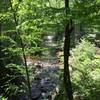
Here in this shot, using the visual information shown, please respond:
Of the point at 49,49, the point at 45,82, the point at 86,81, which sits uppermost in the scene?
the point at 49,49

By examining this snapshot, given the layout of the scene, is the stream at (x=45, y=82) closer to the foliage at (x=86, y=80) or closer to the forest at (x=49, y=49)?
the forest at (x=49, y=49)

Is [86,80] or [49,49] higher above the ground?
[49,49]

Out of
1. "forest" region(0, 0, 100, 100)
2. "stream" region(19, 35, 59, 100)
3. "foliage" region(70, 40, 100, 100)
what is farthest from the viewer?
"stream" region(19, 35, 59, 100)

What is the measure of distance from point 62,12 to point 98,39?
27.5 meters

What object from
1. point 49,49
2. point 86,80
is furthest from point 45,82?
point 86,80

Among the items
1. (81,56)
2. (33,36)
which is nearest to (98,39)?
(81,56)

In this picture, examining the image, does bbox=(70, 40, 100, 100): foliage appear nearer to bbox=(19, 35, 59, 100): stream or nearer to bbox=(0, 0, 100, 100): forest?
bbox=(0, 0, 100, 100): forest

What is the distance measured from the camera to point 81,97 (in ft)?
44.2

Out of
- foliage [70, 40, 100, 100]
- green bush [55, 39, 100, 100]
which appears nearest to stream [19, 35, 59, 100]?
green bush [55, 39, 100, 100]

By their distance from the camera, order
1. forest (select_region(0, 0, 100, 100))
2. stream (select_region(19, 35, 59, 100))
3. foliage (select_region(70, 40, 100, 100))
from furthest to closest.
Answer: stream (select_region(19, 35, 59, 100))
foliage (select_region(70, 40, 100, 100))
forest (select_region(0, 0, 100, 100))

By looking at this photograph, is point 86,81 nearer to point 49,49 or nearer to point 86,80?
point 86,80

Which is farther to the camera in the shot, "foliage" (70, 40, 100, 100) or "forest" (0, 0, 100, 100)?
"foliage" (70, 40, 100, 100)

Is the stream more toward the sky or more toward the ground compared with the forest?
more toward the ground

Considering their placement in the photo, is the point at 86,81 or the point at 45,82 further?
the point at 45,82
